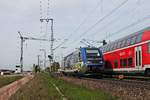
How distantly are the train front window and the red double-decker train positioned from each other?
1.22 metres

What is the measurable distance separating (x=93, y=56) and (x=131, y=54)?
8004mm

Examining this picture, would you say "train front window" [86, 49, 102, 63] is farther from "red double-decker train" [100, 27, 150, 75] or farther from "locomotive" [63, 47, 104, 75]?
"red double-decker train" [100, 27, 150, 75]

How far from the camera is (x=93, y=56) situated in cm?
3688

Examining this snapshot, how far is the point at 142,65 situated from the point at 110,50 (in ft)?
34.1

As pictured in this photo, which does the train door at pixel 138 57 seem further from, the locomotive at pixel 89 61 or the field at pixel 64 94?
the locomotive at pixel 89 61

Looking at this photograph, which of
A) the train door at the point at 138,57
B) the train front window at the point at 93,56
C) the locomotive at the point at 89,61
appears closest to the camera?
the train door at the point at 138,57

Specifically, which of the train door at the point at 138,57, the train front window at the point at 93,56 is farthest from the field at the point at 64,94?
the train front window at the point at 93,56

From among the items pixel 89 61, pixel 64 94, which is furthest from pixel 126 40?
pixel 64 94

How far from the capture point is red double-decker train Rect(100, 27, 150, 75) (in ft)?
85.9

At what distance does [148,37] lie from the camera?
25.8 meters

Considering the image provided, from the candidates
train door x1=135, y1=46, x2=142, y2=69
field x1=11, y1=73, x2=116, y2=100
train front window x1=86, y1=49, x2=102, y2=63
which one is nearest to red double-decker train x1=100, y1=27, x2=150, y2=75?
train door x1=135, y1=46, x2=142, y2=69

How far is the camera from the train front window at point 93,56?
119 ft

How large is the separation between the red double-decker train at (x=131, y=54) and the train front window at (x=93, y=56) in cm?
122

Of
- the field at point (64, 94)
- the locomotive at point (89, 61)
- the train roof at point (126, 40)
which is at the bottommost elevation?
the field at point (64, 94)
